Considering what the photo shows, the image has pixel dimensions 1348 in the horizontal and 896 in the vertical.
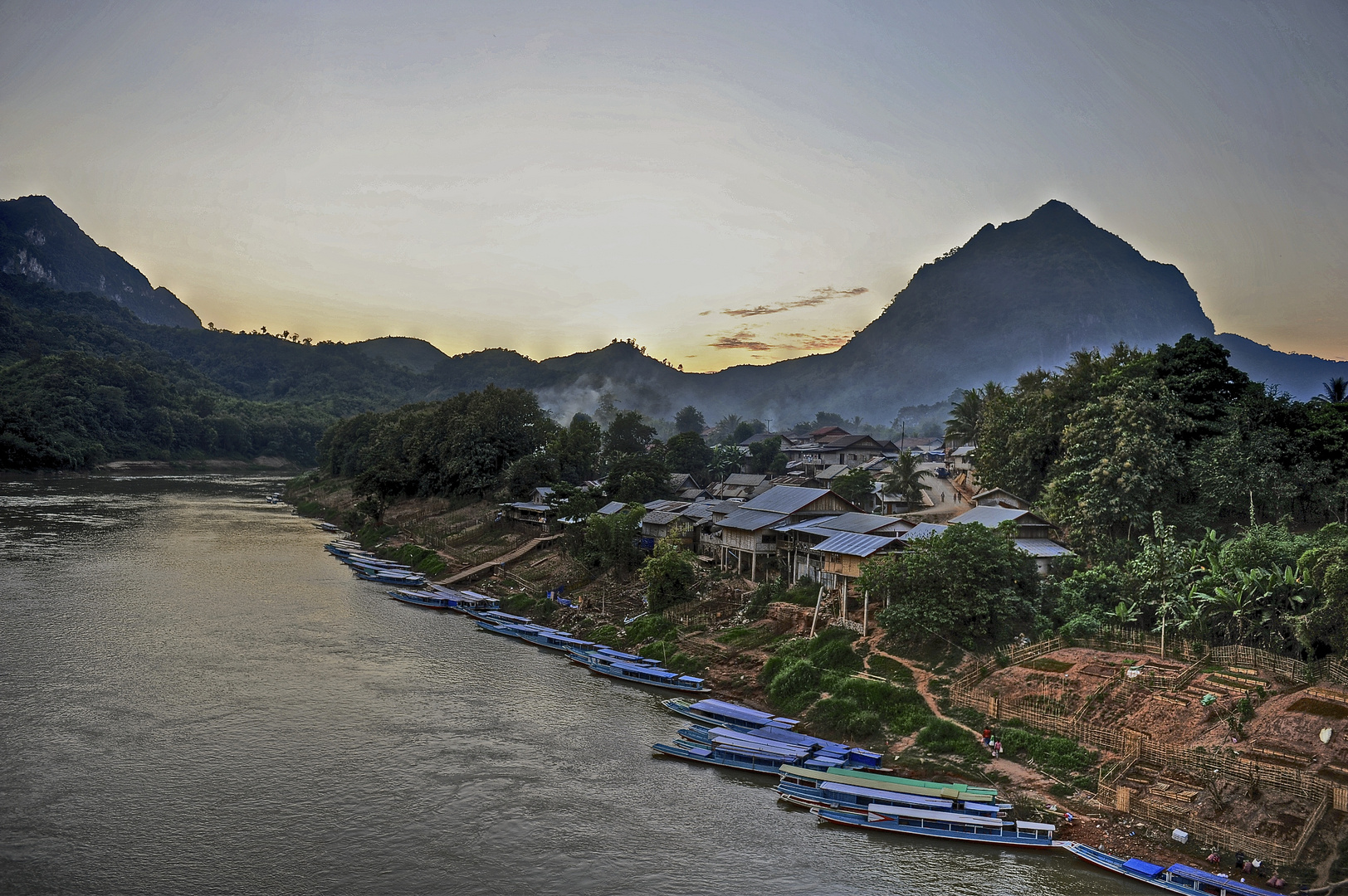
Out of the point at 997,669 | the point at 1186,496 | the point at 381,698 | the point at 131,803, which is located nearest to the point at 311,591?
the point at 381,698

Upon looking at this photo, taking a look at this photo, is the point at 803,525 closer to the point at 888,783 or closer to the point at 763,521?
the point at 763,521

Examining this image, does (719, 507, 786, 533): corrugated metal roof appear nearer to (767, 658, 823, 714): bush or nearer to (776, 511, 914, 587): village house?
(776, 511, 914, 587): village house

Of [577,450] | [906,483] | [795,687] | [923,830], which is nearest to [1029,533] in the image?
[795,687]

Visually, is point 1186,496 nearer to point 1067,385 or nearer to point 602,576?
point 1067,385

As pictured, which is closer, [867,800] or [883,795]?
[883,795]

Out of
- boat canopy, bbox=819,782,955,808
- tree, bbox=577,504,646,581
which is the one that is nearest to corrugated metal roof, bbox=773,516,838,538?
tree, bbox=577,504,646,581

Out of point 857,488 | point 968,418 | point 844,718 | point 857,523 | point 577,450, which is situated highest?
point 968,418
